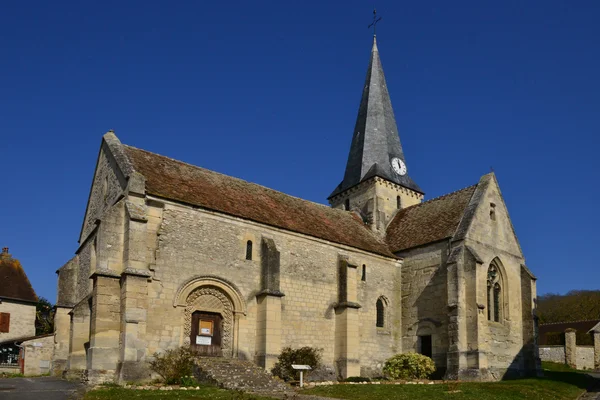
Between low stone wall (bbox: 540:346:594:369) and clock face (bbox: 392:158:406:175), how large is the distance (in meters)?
24.2

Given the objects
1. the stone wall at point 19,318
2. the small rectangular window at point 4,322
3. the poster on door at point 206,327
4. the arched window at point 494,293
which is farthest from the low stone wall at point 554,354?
the small rectangular window at point 4,322

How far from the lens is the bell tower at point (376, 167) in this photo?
116 feet

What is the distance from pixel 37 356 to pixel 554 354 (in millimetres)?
40847

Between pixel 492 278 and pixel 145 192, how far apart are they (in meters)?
18.3

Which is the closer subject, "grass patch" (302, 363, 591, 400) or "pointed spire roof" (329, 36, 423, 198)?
"grass patch" (302, 363, 591, 400)

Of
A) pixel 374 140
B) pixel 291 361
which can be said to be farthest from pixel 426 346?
pixel 374 140

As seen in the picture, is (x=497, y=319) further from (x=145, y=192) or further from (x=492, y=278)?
(x=145, y=192)

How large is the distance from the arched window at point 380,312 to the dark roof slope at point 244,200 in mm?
2587

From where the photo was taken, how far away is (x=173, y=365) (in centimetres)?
1998

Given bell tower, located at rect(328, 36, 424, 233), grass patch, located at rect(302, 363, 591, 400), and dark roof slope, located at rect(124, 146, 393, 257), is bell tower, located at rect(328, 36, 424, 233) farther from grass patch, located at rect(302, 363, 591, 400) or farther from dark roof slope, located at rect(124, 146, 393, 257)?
grass patch, located at rect(302, 363, 591, 400)

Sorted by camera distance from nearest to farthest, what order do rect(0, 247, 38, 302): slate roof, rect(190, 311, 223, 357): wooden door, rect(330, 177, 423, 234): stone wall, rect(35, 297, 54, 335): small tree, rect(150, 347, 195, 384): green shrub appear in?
rect(150, 347, 195, 384): green shrub → rect(190, 311, 223, 357): wooden door → rect(330, 177, 423, 234): stone wall → rect(0, 247, 38, 302): slate roof → rect(35, 297, 54, 335): small tree

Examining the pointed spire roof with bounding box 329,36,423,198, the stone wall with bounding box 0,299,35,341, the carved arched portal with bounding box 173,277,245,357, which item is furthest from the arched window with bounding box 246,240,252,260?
the stone wall with bounding box 0,299,35,341

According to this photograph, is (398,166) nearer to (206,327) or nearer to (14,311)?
(206,327)

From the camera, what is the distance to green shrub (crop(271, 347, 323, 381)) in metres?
23.1
